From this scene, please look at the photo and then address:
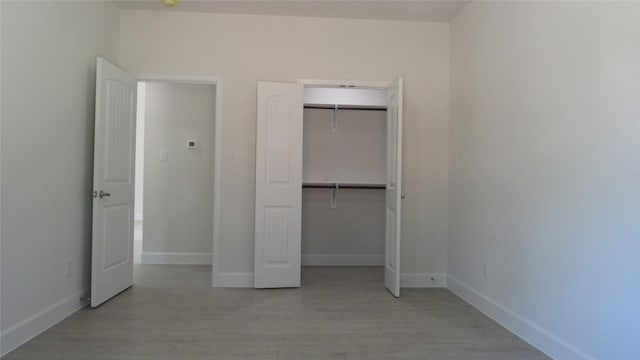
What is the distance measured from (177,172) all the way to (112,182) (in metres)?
1.37

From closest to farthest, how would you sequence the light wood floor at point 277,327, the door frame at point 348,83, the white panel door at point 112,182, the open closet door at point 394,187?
the light wood floor at point 277,327
the white panel door at point 112,182
the open closet door at point 394,187
the door frame at point 348,83

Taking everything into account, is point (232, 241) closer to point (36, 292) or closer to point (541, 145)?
point (36, 292)

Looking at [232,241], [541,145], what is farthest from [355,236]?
[541,145]

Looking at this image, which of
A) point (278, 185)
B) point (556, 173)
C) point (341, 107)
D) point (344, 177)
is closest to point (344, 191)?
point (344, 177)

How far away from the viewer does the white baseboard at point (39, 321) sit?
2186 mm

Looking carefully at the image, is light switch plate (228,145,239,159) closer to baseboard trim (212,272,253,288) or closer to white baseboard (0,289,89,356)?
baseboard trim (212,272,253,288)

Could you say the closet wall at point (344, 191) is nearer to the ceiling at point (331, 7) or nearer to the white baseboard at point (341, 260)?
the white baseboard at point (341, 260)

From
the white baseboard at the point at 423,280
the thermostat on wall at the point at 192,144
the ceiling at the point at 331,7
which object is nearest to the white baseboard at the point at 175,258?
the thermostat on wall at the point at 192,144

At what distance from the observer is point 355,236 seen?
457 cm

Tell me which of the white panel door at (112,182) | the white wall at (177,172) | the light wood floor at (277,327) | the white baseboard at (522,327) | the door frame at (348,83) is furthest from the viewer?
the white wall at (177,172)

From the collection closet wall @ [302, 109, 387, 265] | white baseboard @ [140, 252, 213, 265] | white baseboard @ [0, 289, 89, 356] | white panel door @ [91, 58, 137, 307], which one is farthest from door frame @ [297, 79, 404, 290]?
white baseboard @ [0, 289, 89, 356]

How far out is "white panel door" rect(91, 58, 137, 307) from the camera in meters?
2.92

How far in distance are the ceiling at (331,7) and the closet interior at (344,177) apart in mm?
1107

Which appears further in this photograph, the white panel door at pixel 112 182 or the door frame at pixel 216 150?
the door frame at pixel 216 150
